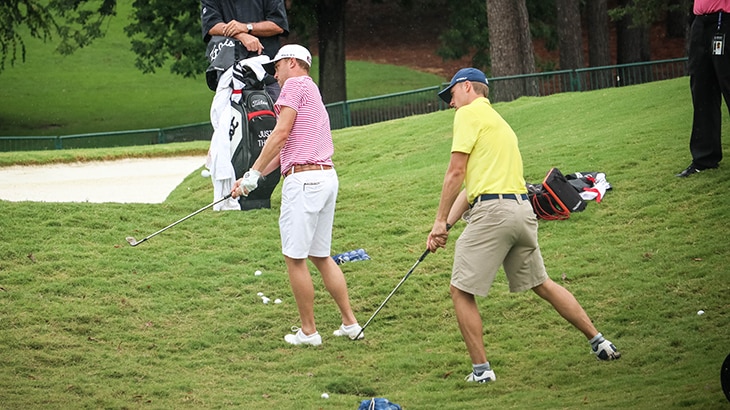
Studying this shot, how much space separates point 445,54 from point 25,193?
2250cm

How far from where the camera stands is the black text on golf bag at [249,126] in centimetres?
1185

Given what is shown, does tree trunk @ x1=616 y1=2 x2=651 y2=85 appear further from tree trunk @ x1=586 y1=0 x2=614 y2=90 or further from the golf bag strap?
the golf bag strap

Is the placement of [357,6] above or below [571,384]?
above

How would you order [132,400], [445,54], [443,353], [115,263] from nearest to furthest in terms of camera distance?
1. [132,400]
2. [443,353]
3. [115,263]
4. [445,54]

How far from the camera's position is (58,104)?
4166 cm

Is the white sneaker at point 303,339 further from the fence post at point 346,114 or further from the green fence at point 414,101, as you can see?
the fence post at point 346,114

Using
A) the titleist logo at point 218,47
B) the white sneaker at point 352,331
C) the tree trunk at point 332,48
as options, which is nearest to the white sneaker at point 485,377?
the white sneaker at point 352,331

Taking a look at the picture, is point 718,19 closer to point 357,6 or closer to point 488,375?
point 488,375

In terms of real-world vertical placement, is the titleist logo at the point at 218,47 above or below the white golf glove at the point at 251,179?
above

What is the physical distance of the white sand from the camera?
1672cm

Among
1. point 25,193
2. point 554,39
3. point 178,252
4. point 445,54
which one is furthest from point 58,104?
point 178,252

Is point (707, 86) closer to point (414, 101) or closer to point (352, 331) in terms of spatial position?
point (352, 331)

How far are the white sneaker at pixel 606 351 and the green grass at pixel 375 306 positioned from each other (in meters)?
0.11

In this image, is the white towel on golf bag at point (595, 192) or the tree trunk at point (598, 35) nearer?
the white towel on golf bag at point (595, 192)
